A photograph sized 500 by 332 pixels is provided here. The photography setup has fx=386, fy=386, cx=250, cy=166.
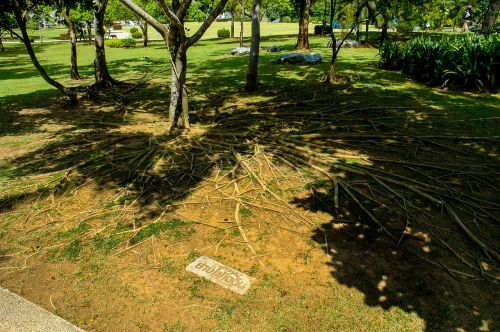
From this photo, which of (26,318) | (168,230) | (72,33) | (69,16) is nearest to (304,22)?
(69,16)

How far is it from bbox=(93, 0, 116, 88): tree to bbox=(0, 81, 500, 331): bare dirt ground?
6006mm

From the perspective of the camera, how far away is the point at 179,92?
375 inches

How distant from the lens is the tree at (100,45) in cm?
1470

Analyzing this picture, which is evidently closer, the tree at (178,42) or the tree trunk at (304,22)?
the tree at (178,42)

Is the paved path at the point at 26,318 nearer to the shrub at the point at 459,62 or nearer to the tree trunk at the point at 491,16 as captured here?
the shrub at the point at 459,62

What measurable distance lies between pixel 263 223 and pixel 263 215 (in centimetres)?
23

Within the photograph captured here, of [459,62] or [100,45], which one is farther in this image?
[100,45]

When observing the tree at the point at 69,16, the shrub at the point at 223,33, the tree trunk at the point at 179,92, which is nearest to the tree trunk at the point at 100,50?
the tree at the point at 69,16

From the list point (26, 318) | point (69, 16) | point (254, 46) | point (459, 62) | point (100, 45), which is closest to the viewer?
point (26, 318)

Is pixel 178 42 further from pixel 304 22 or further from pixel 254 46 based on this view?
pixel 304 22

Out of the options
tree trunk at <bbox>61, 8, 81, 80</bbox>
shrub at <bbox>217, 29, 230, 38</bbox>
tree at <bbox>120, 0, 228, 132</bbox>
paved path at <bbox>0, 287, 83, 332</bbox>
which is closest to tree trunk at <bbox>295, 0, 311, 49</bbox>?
tree trunk at <bbox>61, 8, 81, 80</bbox>

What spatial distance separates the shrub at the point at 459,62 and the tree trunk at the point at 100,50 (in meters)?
12.7

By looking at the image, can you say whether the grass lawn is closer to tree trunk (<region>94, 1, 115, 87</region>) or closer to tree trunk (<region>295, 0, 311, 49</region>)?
tree trunk (<region>94, 1, 115, 87</region>)

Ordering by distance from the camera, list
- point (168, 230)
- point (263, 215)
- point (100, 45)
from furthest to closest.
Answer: point (100, 45), point (263, 215), point (168, 230)
